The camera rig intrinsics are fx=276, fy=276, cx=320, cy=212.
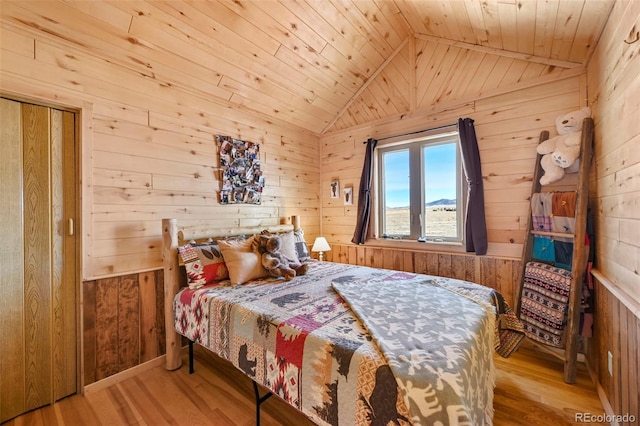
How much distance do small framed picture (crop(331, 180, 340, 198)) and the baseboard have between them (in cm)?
257

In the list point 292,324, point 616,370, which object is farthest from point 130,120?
point 616,370

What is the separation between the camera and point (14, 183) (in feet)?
5.64

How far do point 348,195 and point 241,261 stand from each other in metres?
1.86

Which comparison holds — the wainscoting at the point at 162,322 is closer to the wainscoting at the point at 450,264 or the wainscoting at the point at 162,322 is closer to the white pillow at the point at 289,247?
the wainscoting at the point at 450,264

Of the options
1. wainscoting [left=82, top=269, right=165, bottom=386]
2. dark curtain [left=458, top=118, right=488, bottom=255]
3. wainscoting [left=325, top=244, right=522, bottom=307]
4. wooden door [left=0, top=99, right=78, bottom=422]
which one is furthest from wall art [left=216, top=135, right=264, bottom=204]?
dark curtain [left=458, top=118, right=488, bottom=255]

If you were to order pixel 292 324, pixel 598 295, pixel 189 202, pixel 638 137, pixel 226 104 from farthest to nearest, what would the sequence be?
pixel 226 104 → pixel 189 202 → pixel 598 295 → pixel 292 324 → pixel 638 137

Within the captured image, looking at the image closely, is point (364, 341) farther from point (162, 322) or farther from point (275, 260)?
point (162, 322)

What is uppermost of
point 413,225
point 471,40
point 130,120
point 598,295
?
point 471,40

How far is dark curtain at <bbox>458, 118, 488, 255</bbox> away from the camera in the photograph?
261 cm

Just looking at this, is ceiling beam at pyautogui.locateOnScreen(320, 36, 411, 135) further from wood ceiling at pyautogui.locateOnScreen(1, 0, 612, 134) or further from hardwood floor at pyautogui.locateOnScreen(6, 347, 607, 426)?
hardwood floor at pyautogui.locateOnScreen(6, 347, 607, 426)

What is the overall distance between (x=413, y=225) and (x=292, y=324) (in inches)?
86.3

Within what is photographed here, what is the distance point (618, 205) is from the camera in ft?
5.04

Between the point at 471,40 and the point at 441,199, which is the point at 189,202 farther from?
the point at 471,40

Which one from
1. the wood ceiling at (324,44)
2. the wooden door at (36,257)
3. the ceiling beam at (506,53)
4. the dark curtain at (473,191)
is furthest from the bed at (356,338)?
the ceiling beam at (506,53)
